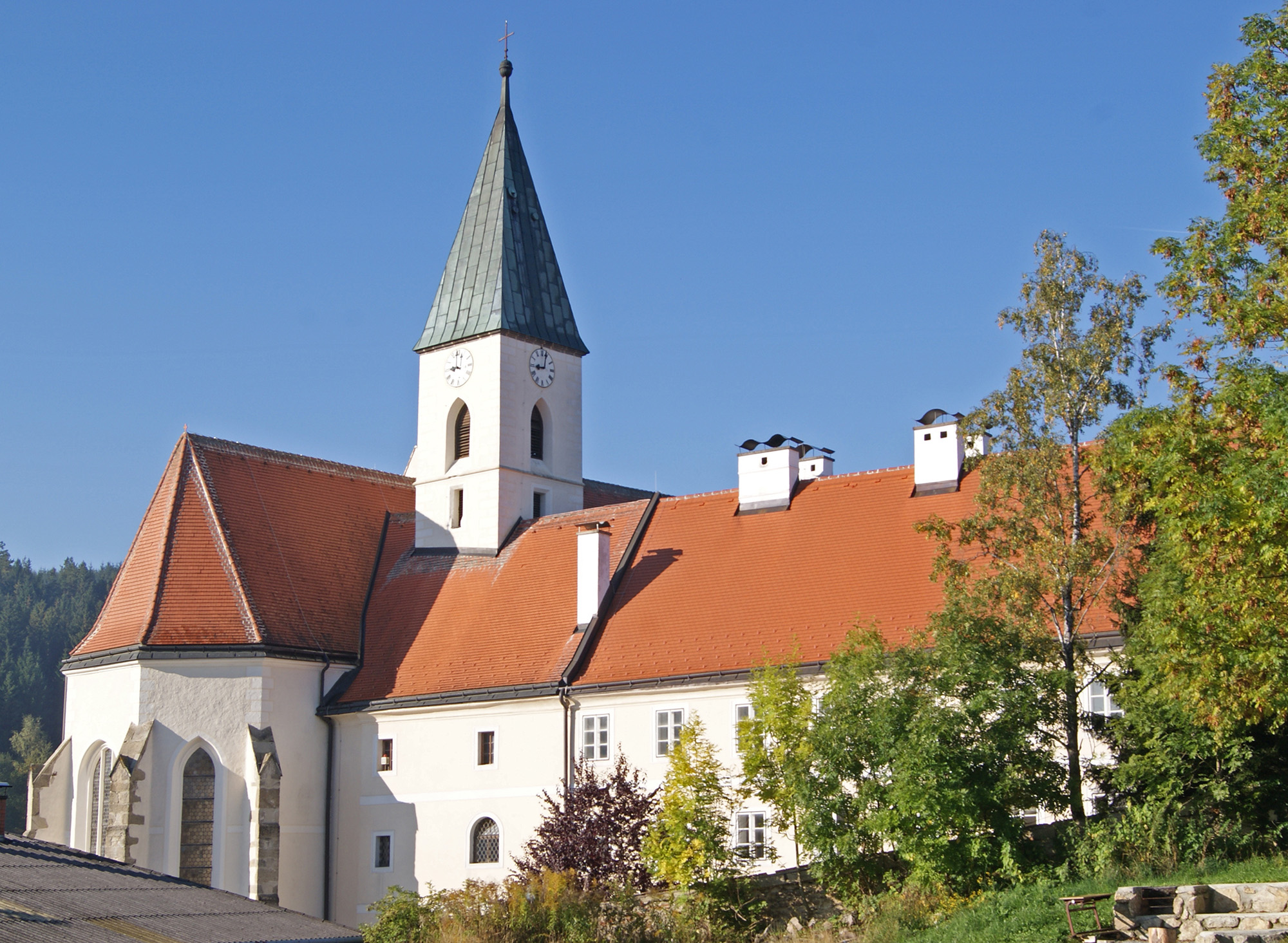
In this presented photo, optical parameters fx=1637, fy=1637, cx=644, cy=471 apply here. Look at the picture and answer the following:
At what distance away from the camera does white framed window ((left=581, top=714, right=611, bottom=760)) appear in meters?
35.0

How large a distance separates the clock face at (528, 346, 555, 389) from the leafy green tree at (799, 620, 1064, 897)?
1953 cm

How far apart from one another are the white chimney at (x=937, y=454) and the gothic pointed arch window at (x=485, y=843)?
1195 cm

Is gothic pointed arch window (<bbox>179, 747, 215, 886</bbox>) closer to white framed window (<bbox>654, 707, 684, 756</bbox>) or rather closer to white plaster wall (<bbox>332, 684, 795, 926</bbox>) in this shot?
white plaster wall (<bbox>332, 684, 795, 926</bbox>)

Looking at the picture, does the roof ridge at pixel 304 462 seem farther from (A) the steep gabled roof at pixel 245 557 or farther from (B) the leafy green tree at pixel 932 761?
(B) the leafy green tree at pixel 932 761

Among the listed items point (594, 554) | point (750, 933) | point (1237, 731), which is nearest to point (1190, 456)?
point (1237, 731)

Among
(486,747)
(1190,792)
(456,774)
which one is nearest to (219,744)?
(456,774)

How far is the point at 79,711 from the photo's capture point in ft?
128

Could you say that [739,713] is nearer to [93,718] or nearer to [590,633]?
[590,633]

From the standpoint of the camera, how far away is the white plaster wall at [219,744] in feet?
121

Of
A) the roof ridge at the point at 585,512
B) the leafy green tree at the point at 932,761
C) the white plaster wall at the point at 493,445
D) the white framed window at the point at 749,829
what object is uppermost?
the white plaster wall at the point at 493,445

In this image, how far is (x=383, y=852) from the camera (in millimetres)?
38031

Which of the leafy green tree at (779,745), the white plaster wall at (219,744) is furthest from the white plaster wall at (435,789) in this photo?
the leafy green tree at (779,745)

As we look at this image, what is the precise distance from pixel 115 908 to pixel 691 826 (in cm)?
995

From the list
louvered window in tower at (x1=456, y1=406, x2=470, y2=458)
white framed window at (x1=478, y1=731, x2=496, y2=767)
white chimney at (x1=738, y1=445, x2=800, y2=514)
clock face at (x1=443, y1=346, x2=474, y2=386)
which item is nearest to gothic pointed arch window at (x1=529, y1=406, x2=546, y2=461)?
louvered window in tower at (x1=456, y1=406, x2=470, y2=458)
